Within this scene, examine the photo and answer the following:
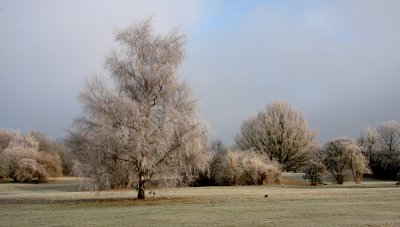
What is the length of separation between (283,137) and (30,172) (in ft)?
148

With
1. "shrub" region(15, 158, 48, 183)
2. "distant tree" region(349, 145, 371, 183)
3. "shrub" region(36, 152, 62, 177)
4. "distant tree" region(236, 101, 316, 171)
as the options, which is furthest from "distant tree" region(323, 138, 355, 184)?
"shrub" region(36, 152, 62, 177)

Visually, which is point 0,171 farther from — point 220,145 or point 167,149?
point 167,149

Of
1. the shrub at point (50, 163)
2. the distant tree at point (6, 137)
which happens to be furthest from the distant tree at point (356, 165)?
the distant tree at point (6, 137)

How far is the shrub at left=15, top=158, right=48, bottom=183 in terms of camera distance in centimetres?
8188

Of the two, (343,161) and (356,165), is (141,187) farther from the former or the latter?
(356,165)

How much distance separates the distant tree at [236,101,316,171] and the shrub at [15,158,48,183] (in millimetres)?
35329

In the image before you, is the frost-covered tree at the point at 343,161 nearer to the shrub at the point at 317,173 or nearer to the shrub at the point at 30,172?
the shrub at the point at 317,173

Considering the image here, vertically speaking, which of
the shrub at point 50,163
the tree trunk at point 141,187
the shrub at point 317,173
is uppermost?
the shrub at point 50,163

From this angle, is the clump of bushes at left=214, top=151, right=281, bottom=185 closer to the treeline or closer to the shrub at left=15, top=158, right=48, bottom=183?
the treeline

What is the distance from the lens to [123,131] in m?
31.4

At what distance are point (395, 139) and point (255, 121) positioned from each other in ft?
103

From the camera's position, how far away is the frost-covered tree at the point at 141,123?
31.7 meters

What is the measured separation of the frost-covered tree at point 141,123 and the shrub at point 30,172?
53.7 m

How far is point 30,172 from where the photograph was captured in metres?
83.4
